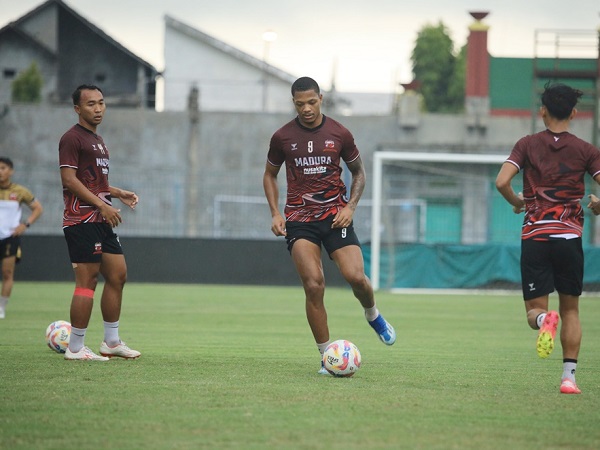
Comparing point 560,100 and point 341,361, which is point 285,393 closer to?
point 341,361

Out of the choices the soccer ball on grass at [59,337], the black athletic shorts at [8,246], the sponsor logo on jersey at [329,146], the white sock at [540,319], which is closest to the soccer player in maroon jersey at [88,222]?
the soccer ball on grass at [59,337]

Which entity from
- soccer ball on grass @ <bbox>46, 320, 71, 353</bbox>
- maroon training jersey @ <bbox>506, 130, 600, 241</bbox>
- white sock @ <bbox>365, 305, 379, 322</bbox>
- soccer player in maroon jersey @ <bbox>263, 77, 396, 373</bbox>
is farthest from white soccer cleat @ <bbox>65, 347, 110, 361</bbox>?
maroon training jersey @ <bbox>506, 130, 600, 241</bbox>

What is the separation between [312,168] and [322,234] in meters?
0.56

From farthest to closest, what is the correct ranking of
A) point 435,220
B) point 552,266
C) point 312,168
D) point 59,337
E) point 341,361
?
point 435,220
point 59,337
point 312,168
point 341,361
point 552,266

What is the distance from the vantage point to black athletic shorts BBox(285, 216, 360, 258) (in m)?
8.91

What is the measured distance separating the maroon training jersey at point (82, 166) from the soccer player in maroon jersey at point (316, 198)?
5.31 ft

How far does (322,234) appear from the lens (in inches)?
352

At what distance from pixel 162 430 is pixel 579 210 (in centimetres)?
361

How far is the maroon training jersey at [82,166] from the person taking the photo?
30.3 ft

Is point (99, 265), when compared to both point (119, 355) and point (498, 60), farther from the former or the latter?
point (498, 60)

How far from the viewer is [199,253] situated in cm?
2752

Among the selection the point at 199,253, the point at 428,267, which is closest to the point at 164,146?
the point at 199,253

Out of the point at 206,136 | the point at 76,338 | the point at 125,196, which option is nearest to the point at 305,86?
the point at 125,196

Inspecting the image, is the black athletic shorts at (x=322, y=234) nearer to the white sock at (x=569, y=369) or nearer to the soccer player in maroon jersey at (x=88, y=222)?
the soccer player in maroon jersey at (x=88, y=222)
